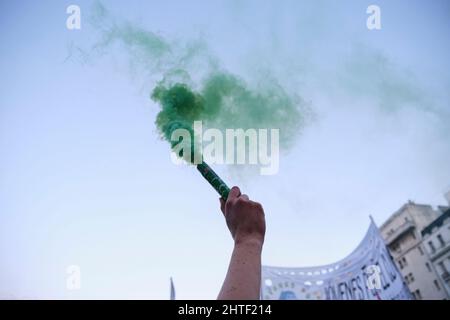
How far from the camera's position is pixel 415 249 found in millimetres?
43562

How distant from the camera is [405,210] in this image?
46.4 meters

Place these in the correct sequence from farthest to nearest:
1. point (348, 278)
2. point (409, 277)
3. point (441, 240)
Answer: point (409, 277)
point (441, 240)
point (348, 278)

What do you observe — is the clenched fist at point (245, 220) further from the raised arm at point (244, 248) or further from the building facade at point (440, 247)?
the building facade at point (440, 247)

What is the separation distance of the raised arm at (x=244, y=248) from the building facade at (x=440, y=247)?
4445 cm

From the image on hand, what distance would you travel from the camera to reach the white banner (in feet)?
45.1

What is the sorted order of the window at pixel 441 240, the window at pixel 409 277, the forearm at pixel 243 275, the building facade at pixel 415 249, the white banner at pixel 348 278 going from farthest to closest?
the window at pixel 409 277
the building facade at pixel 415 249
the window at pixel 441 240
the white banner at pixel 348 278
the forearm at pixel 243 275

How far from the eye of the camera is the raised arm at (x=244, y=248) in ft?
4.17

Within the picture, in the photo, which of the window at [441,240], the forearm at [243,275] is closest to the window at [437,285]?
the window at [441,240]

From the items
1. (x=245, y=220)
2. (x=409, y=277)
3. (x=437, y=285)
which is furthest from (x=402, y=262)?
(x=245, y=220)

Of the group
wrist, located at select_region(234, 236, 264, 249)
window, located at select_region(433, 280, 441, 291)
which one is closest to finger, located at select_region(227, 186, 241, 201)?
wrist, located at select_region(234, 236, 264, 249)

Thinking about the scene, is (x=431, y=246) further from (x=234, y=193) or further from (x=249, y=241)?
(x=249, y=241)

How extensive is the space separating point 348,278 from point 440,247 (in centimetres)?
3129
